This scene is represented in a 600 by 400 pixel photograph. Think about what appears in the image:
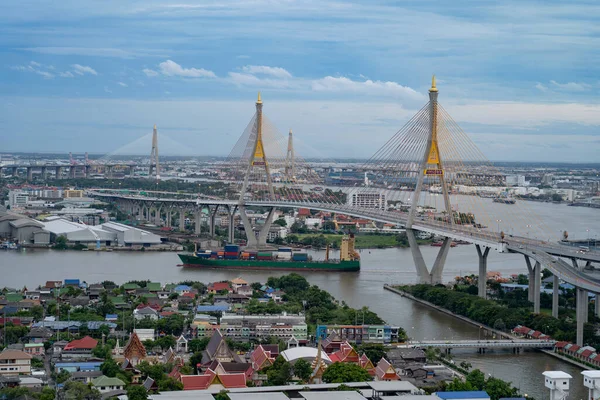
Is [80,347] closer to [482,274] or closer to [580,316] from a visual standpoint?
[580,316]

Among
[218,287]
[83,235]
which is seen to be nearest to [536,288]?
Answer: [218,287]

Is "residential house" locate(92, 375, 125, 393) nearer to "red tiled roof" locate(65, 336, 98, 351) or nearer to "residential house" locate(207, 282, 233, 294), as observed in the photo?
"red tiled roof" locate(65, 336, 98, 351)

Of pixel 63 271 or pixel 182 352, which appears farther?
pixel 63 271

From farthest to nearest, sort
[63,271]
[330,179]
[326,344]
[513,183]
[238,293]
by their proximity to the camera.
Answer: [513,183] < [330,179] < [63,271] < [238,293] < [326,344]

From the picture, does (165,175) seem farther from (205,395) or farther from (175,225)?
(205,395)

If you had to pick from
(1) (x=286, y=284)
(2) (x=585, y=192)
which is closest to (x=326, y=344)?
(1) (x=286, y=284)

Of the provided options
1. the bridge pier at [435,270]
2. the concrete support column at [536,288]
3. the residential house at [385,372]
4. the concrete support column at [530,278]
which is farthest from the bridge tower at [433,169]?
the residential house at [385,372]

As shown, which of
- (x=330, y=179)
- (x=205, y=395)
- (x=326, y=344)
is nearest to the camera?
(x=205, y=395)
